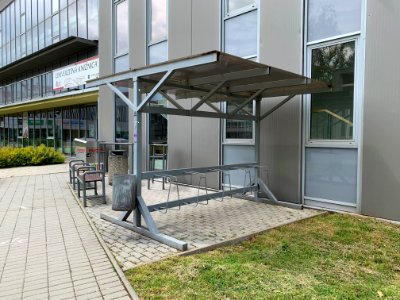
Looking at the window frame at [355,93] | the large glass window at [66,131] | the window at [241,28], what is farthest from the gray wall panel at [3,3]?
the window frame at [355,93]

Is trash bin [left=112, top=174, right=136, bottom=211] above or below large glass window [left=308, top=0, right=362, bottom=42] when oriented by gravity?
below

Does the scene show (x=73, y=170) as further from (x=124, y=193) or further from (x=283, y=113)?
(x=283, y=113)

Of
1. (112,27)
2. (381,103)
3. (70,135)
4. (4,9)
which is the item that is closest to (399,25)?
(381,103)

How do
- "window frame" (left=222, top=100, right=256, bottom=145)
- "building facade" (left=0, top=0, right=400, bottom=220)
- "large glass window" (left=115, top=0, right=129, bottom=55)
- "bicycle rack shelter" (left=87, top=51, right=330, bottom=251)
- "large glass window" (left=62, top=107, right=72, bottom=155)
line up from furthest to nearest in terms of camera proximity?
"large glass window" (left=62, top=107, right=72, bottom=155) → "large glass window" (left=115, top=0, right=129, bottom=55) → "window frame" (left=222, top=100, right=256, bottom=145) → "building facade" (left=0, top=0, right=400, bottom=220) → "bicycle rack shelter" (left=87, top=51, right=330, bottom=251)

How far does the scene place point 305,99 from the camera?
6957 millimetres

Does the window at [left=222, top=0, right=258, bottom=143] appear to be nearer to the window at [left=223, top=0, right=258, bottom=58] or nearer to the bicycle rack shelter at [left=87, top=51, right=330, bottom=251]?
the window at [left=223, top=0, right=258, bottom=58]

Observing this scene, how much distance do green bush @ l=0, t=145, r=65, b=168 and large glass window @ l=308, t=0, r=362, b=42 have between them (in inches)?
543

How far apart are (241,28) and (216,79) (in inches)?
115

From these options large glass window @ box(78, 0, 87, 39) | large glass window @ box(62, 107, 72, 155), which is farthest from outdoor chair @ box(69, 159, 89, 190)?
large glass window @ box(62, 107, 72, 155)

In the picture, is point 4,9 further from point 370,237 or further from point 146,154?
point 370,237

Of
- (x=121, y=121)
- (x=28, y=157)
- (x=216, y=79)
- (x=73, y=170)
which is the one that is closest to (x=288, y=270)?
(x=216, y=79)

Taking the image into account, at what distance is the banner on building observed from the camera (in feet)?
50.4

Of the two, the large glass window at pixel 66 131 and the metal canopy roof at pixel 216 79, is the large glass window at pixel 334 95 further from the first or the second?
the large glass window at pixel 66 131

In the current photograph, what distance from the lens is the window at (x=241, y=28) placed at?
25.8 ft
